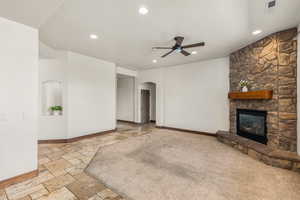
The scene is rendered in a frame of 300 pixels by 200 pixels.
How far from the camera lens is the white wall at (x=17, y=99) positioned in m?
2.19

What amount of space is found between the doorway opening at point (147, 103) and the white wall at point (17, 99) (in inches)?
221

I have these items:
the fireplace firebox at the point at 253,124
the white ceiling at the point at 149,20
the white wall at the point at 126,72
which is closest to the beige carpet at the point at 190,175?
the fireplace firebox at the point at 253,124

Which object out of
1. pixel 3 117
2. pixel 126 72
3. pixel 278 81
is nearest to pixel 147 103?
pixel 126 72

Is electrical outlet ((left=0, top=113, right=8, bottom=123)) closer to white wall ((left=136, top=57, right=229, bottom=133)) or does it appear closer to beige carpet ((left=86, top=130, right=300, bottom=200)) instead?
beige carpet ((left=86, top=130, right=300, bottom=200))

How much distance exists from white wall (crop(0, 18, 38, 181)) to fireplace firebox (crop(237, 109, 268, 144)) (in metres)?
5.24

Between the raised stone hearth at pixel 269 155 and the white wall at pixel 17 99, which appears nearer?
the white wall at pixel 17 99

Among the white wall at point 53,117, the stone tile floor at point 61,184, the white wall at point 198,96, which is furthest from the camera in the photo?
the white wall at point 198,96

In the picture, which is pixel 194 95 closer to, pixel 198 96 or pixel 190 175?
pixel 198 96

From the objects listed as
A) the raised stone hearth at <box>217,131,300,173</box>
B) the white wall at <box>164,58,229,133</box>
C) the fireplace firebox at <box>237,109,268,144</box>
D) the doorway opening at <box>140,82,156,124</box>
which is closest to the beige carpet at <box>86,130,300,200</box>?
the raised stone hearth at <box>217,131,300,173</box>

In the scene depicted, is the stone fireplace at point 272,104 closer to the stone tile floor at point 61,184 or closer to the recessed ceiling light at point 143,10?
the recessed ceiling light at point 143,10

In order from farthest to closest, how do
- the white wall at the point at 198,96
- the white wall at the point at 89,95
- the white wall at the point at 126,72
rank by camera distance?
the white wall at the point at 126,72 → the white wall at the point at 198,96 → the white wall at the point at 89,95

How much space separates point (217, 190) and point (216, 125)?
351 centimetres

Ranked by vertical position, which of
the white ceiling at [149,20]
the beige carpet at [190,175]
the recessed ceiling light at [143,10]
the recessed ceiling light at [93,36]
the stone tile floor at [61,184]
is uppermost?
the recessed ceiling light at [93,36]

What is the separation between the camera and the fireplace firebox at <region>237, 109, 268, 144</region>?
3.52 m
